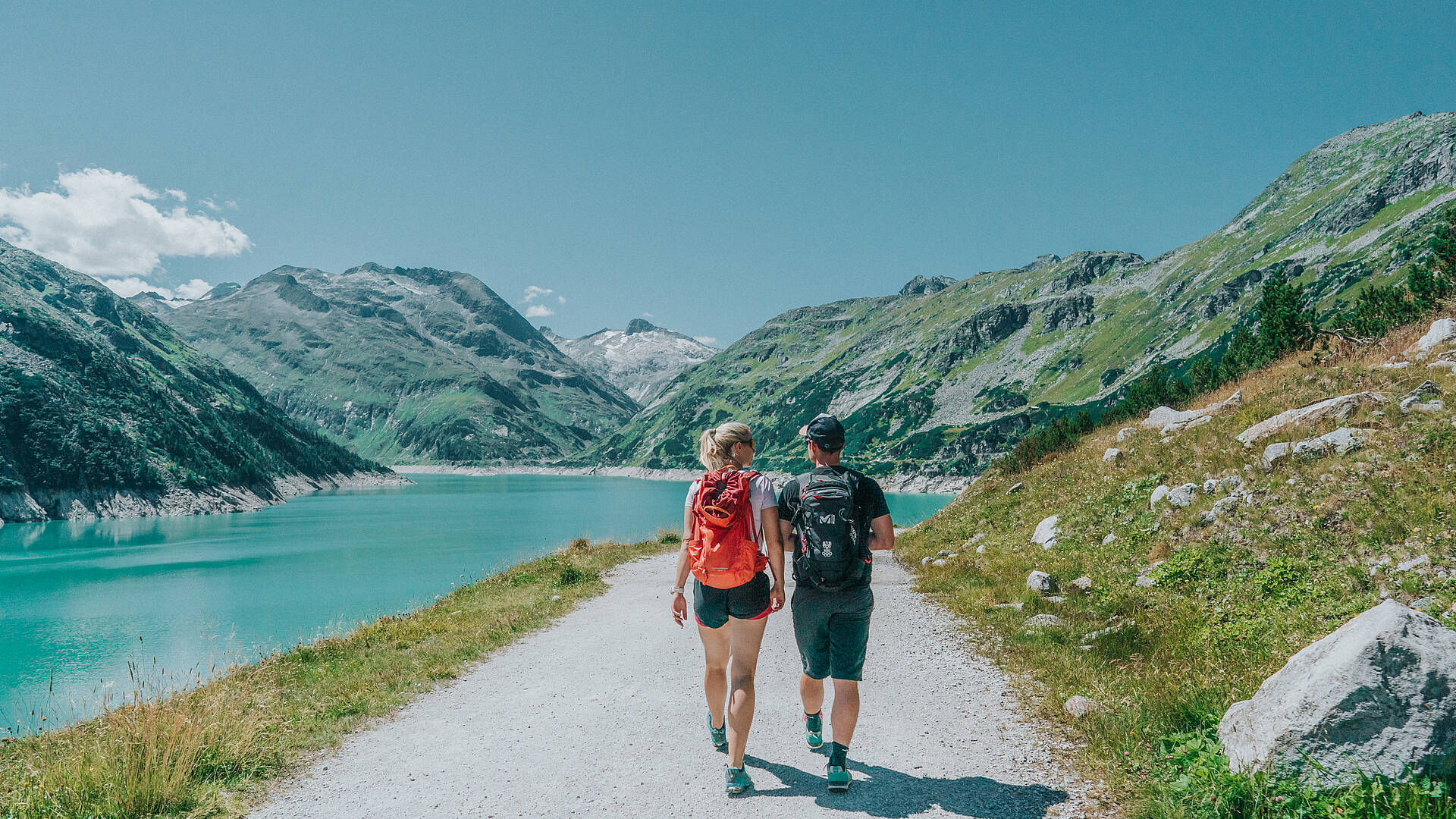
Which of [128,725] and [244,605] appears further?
[244,605]

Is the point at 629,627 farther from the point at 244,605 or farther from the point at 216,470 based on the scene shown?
the point at 216,470

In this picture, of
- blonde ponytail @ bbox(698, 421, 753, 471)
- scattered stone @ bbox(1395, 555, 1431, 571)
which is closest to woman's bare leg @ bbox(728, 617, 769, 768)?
blonde ponytail @ bbox(698, 421, 753, 471)

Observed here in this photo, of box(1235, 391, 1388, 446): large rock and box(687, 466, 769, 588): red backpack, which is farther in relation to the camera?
box(1235, 391, 1388, 446): large rock

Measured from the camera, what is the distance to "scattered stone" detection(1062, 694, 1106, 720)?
6777 millimetres

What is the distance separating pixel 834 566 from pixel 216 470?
583ft

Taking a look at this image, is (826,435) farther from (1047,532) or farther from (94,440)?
(94,440)

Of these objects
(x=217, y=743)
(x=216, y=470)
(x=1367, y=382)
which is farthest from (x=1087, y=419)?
(x=216, y=470)

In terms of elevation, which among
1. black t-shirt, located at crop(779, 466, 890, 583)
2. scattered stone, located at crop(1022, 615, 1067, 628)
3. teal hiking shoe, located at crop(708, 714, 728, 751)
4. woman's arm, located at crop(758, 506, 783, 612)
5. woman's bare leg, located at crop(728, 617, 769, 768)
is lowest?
scattered stone, located at crop(1022, 615, 1067, 628)

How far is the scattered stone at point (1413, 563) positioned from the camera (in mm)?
8055

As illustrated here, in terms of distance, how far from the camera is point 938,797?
5430 mm

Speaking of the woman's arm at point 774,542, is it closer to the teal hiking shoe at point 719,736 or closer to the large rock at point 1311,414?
the teal hiking shoe at point 719,736

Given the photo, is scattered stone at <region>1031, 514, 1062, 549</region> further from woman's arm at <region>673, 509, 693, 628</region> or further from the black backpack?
woman's arm at <region>673, 509, 693, 628</region>

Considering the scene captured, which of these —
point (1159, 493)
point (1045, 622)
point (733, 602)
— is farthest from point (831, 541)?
point (1159, 493)

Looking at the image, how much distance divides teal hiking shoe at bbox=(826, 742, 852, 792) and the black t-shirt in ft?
4.88
